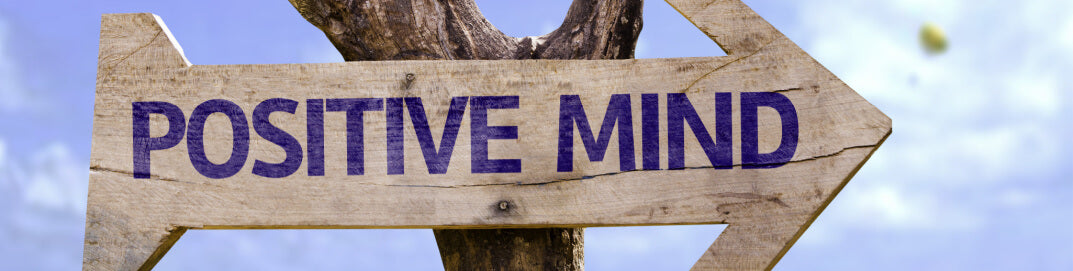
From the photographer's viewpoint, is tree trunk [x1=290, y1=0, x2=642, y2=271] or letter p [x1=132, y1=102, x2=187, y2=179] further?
tree trunk [x1=290, y1=0, x2=642, y2=271]

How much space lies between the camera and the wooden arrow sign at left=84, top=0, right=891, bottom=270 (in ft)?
6.52

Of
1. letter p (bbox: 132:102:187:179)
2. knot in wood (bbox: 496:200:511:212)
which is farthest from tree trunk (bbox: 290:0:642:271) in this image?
letter p (bbox: 132:102:187:179)

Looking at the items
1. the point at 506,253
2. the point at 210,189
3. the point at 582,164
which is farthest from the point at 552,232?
the point at 210,189

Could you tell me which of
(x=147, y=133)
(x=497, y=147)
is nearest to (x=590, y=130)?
(x=497, y=147)

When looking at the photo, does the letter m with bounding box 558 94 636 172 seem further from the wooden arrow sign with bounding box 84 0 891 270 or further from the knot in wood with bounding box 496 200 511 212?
the knot in wood with bounding box 496 200 511 212

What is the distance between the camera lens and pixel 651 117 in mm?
2004

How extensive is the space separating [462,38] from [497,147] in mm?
438

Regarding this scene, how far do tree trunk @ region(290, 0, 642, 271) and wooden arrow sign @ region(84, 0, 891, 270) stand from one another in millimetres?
252

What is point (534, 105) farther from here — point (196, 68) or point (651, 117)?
→ point (196, 68)

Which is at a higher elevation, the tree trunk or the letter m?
the tree trunk

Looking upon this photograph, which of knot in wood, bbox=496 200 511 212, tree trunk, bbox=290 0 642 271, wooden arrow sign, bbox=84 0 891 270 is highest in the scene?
tree trunk, bbox=290 0 642 271

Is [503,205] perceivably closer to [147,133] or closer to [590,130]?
[590,130]

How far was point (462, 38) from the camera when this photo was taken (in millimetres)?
2320

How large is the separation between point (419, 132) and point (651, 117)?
524 millimetres
